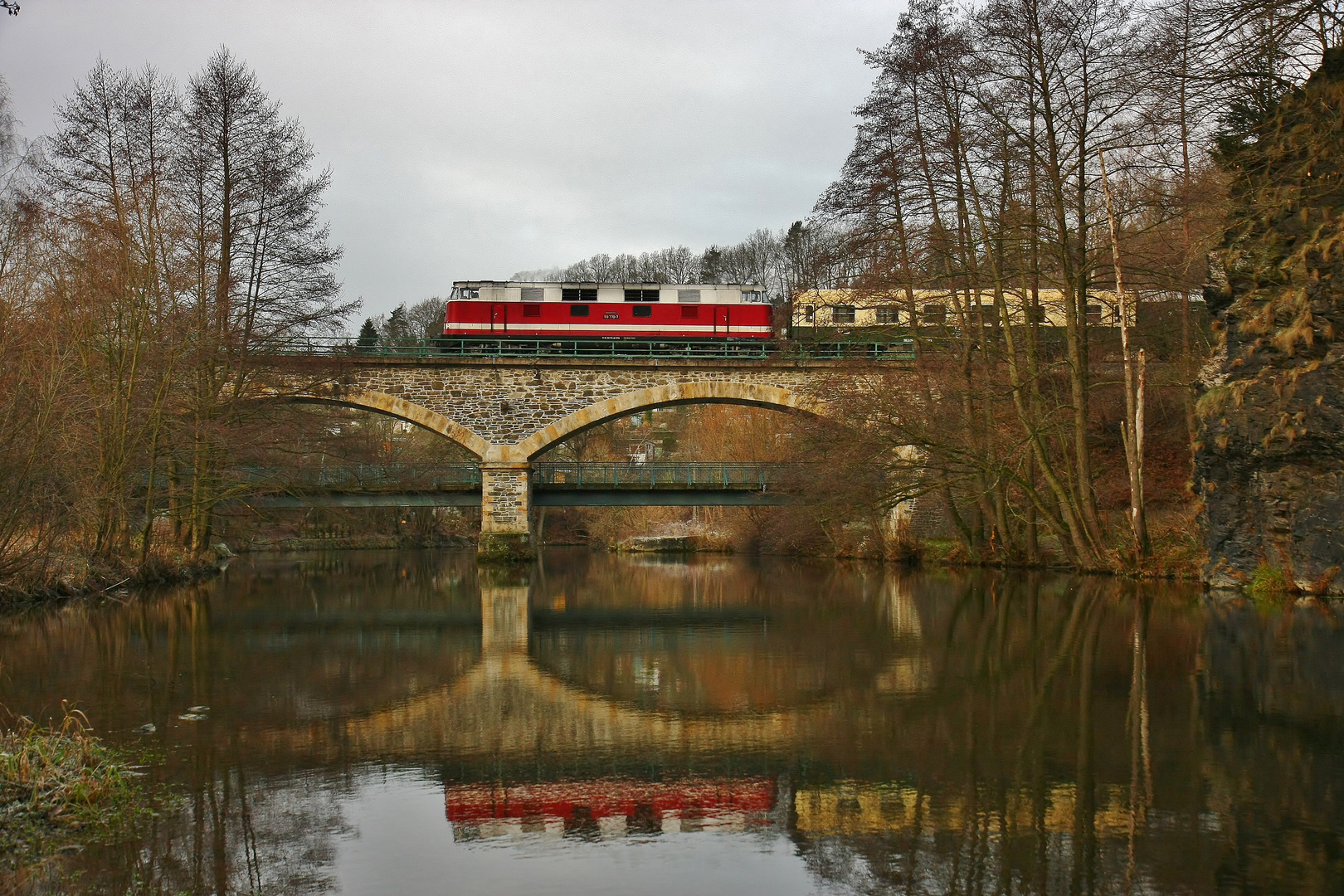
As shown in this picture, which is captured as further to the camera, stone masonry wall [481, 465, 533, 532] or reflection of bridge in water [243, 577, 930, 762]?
stone masonry wall [481, 465, 533, 532]

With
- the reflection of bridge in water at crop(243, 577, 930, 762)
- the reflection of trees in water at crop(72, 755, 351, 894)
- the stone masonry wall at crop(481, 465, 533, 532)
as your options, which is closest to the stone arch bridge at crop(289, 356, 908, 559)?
the stone masonry wall at crop(481, 465, 533, 532)

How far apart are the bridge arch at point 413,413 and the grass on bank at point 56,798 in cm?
2357

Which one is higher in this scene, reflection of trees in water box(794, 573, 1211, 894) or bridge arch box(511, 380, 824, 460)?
bridge arch box(511, 380, 824, 460)

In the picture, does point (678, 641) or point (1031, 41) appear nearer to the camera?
point (678, 641)

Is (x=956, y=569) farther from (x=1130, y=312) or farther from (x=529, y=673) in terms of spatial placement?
(x=529, y=673)

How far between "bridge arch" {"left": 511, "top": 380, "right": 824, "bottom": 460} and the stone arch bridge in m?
0.02

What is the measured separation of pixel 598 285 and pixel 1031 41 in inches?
610

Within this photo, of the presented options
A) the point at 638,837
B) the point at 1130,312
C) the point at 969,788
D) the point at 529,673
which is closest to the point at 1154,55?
the point at 1130,312

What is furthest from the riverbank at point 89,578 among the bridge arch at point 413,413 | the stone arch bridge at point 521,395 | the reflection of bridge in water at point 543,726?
the reflection of bridge in water at point 543,726

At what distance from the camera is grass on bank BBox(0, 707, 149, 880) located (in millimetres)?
5180

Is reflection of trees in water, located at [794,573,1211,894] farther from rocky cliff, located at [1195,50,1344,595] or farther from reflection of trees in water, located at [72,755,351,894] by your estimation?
rocky cliff, located at [1195,50,1344,595]

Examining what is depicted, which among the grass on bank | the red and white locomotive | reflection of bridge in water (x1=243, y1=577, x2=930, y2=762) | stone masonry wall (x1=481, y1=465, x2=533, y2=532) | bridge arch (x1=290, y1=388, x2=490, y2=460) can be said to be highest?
the red and white locomotive

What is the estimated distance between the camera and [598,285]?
32.0m

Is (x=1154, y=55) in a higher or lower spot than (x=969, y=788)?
higher
